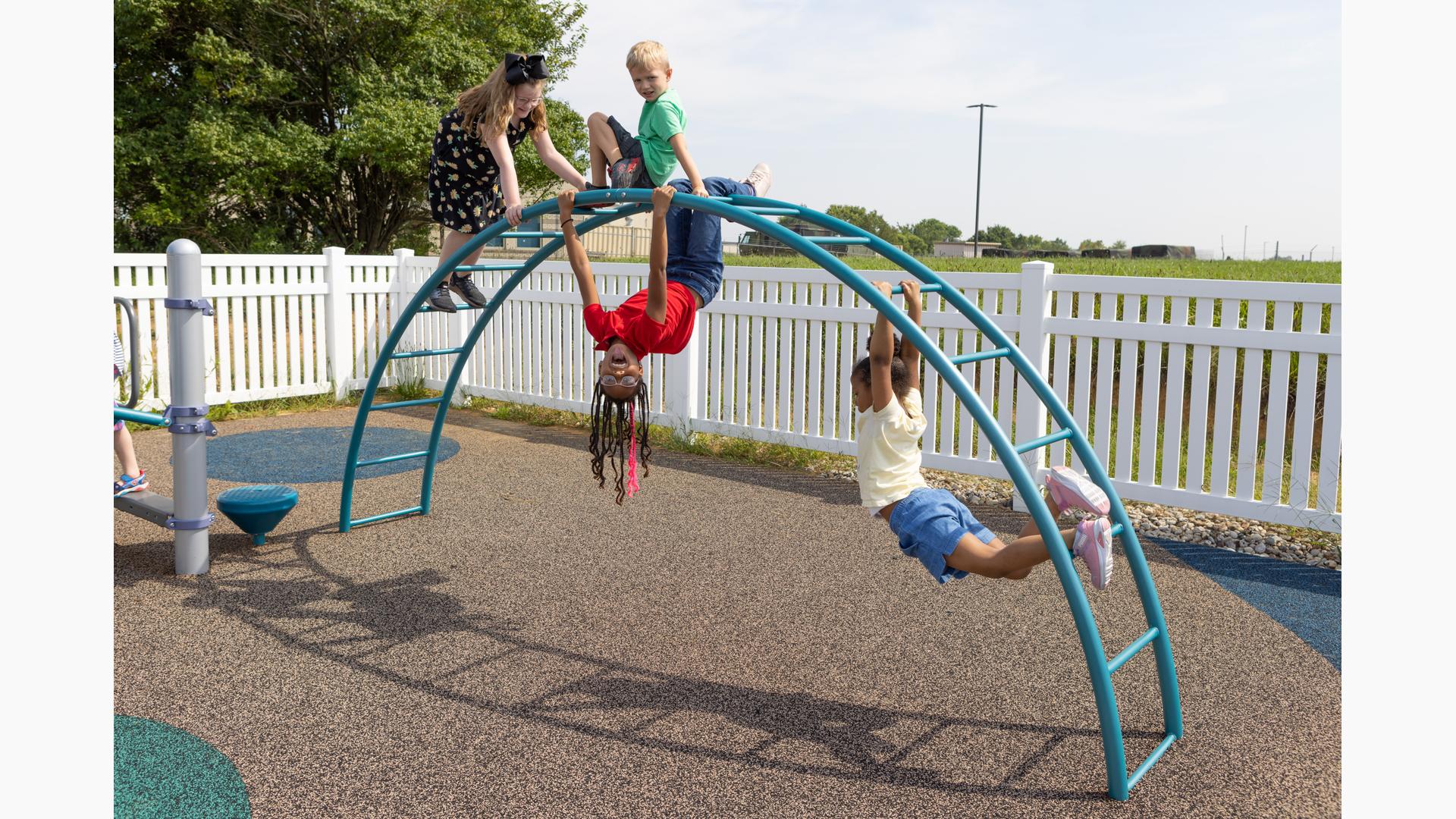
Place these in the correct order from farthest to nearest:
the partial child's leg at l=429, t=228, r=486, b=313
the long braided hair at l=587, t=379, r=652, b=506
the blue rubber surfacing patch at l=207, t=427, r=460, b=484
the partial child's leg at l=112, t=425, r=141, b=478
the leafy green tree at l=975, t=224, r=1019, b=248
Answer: the leafy green tree at l=975, t=224, r=1019, b=248
the blue rubber surfacing patch at l=207, t=427, r=460, b=484
the partial child's leg at l=112, t=425, r=141, b=478
the partial child's leg at l=429, t=228, r=486, b=313
the long braided hair at l=587, t=379, r=652, b=506

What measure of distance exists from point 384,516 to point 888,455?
316cm

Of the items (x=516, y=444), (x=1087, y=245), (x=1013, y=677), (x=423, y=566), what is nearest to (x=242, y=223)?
(x=516, y=444)

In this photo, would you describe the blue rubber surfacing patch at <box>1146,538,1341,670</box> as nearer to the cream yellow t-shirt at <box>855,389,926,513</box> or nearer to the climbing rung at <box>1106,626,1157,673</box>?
the climbing rung at <box>1106,626,1157,673</box>

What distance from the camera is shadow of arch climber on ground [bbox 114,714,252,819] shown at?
8.83 ft

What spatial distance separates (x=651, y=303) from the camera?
3604 mm

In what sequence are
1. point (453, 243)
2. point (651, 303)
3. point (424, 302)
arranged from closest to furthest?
point (651, 303)
point (424, 302)
point (453, 243)

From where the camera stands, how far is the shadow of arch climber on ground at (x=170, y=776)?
8.83ft

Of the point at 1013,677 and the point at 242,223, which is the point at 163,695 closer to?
the point at 1013,677

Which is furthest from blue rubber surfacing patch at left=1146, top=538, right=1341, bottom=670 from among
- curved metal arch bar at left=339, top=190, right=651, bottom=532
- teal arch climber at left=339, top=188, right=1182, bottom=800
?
curved metal arch bar at left=339, top=190, right=651, bottom=532

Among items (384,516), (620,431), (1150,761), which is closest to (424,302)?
(384,516)

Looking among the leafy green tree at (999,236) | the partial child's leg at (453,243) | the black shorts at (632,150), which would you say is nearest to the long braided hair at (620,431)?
the black shorts at (632,150)

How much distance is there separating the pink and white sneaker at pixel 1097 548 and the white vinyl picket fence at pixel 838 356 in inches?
97.0

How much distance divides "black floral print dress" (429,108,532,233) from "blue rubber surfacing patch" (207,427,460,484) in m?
1.88

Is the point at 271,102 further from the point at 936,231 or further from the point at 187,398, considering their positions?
the point at 936,231
